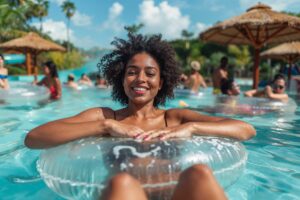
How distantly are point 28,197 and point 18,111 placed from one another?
4.73m

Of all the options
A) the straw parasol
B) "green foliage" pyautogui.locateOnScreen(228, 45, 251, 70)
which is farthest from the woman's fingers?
"green foliage" pyautogui.locateOnScreen(228, 45, 251, 70)

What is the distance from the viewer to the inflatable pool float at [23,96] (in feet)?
25.2

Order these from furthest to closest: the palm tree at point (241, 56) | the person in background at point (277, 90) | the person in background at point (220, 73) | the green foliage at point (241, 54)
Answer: the green foliage at point (241, 54), the palm tree at point (241, 56), the person in background at point (220, 73), the person in background at point (277, 90)

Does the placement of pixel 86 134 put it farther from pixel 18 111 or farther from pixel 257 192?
pixel 18 111

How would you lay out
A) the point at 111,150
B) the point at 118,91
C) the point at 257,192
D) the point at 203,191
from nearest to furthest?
the point at 203,191
the point at 111,150
the point at 257,192
the point at 118,91

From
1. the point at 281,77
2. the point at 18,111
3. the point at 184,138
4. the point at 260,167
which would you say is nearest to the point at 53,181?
the point at 184,138

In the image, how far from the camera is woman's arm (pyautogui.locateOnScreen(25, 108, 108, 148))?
2273mm

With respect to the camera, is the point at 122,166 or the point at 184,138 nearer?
the point at 122,166

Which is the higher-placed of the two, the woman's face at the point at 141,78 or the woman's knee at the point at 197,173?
the woman's face at the point at 141,78

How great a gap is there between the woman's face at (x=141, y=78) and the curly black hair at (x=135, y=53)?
11cm

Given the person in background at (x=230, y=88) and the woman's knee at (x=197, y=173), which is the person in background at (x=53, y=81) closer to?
the person in background at (x=230, y=88)

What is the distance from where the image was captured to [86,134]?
235 cm

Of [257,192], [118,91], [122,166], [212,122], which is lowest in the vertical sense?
[257,192]

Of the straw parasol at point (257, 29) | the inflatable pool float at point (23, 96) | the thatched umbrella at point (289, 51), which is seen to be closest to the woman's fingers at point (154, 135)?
the inflatable pool float at point (23, 96)
